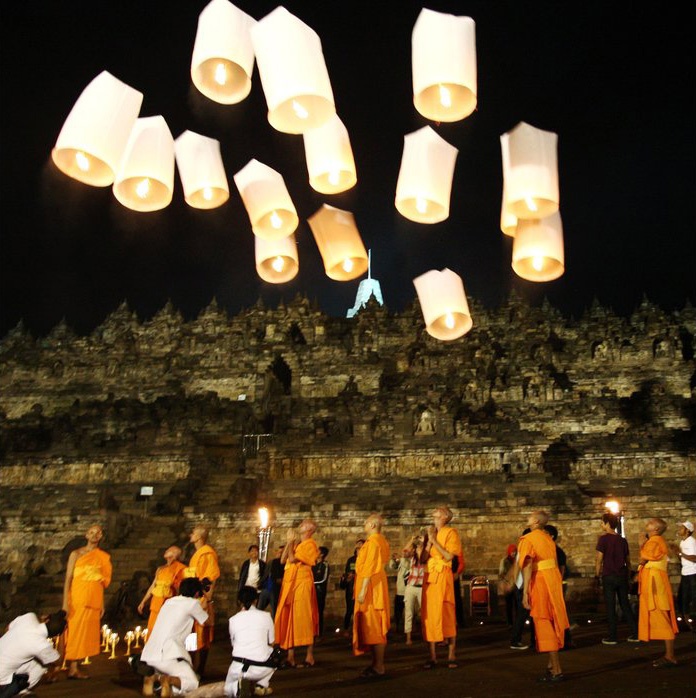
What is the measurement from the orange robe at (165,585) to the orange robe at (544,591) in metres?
3.54

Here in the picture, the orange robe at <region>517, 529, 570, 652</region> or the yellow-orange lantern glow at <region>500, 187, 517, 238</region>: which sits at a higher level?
the yellow-orange lantern glow at <region>500, 187, 517, 238</region>

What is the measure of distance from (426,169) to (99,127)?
2.53 metres

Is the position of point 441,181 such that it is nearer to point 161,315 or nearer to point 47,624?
A: point 47,624

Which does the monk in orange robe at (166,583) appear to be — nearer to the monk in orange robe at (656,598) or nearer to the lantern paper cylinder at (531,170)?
the monk in orange robe at (656,598)

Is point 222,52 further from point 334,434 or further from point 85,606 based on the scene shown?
point 334,434

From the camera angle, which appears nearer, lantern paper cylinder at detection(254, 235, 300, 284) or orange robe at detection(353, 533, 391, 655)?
lantern paper cylinder at detection(254, 235, 300, 284)

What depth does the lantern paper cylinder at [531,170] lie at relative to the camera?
5.20m

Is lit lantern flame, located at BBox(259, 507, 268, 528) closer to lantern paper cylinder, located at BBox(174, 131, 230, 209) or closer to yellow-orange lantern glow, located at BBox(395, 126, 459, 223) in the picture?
lantern paper cylinder, located at BBox(174, 131, 230, 209)

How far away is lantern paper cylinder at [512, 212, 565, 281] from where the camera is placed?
5562 millimetres

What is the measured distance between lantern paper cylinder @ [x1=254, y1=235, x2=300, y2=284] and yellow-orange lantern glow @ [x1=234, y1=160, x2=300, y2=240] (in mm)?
119

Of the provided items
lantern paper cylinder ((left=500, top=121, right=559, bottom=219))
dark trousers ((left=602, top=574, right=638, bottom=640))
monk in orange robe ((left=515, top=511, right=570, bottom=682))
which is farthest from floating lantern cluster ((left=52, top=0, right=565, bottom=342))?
dark trousers ((left=602, top=574, right=638, bottom=640))

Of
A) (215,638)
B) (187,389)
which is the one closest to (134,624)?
(215,638)

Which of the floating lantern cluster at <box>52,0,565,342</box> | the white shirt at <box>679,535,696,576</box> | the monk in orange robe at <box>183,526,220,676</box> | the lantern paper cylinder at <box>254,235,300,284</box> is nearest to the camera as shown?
the floating lantern cluster at <box>52,0,565,342</box>

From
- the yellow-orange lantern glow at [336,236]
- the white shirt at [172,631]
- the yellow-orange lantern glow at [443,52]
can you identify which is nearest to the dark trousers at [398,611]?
the white shirt at [172,631]
